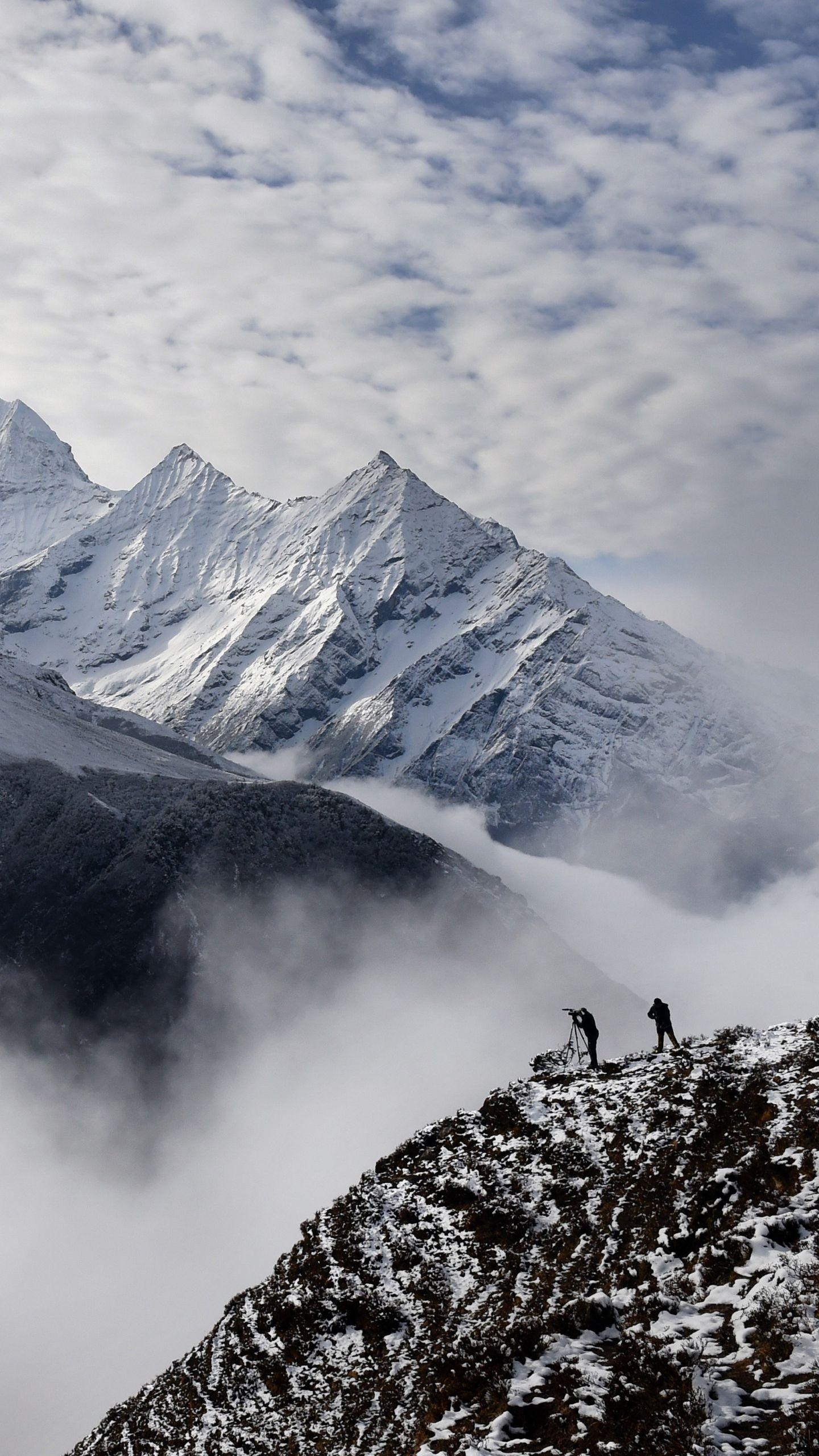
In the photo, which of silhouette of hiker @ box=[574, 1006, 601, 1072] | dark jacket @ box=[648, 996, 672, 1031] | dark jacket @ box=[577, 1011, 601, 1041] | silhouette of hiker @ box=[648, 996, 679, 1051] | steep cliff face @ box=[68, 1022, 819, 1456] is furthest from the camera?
dark jacket @ box=[577, 1011, 601, 1041]

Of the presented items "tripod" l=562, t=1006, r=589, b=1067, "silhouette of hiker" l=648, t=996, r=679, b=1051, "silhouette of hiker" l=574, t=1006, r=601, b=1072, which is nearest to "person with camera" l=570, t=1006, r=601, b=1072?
"silhouette of hiker" l=574, t=1006, r=601, b=1072

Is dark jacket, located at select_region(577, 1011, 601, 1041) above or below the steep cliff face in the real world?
above

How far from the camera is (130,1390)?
17650 centimetres

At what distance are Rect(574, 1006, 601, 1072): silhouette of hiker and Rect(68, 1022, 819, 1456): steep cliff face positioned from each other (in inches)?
83.7

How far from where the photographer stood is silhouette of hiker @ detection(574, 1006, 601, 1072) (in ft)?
139

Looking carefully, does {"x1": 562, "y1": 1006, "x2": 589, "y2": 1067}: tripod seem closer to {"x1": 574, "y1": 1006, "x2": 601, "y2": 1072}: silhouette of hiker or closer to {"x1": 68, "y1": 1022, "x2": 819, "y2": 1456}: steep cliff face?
{"x1": 574, "y1": 1006, "x2": 601, "y2": 1072}: silhouette of hiker

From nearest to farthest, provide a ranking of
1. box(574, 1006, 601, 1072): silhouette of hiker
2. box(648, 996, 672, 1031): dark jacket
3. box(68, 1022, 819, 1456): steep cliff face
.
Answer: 1. box(68, 1022, 819, 1456): steep cliff face
2. box(648, 996, 672, 1031): dark jacket
3. box(574, 1006, 601, 1072): silhouette of hiker

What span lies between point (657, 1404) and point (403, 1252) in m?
14.0

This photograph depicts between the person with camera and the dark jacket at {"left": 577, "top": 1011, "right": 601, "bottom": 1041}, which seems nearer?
the person with camera

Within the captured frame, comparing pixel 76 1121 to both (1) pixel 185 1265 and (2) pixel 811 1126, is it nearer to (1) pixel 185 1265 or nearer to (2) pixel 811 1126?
(1) pixel 185 1265

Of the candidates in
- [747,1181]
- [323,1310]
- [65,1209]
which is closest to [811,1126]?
[747,1181]

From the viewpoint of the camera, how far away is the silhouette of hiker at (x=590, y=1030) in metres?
42.3

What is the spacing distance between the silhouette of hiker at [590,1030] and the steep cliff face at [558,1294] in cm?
212

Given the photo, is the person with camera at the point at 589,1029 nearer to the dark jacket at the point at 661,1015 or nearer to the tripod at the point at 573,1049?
the tripod at the point at 573,1049
